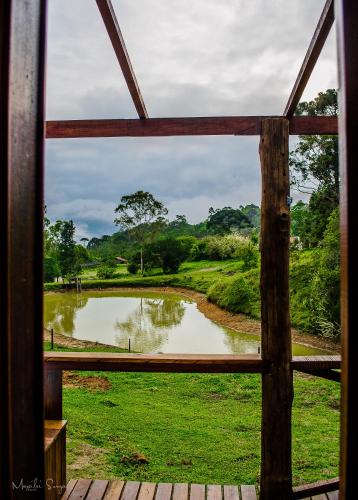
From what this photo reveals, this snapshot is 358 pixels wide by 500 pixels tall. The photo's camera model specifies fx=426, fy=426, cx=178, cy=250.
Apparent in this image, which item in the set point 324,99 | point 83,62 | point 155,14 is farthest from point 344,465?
point 324,99

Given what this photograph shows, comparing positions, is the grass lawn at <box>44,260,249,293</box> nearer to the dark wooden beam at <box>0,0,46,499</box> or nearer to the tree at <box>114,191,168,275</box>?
the tree at <box>114,191,168,275</box>

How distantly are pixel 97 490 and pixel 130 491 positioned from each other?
0.16 m

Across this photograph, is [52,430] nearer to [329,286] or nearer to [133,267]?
[329,286]

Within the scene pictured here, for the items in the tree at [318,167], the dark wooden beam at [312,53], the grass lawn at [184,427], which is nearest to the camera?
the dark wooden beam at [312,53]

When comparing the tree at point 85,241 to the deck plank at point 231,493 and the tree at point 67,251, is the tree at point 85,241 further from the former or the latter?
the deck plank at point 231,493

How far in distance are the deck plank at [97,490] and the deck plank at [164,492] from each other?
258 millimetres

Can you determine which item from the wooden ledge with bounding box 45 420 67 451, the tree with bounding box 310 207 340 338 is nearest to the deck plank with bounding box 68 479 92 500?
the wooden ledge with bounding box 45 420 67 451

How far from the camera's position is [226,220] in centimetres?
1950

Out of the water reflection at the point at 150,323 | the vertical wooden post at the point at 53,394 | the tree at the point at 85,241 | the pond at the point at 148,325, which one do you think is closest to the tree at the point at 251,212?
the pond at the point at 148,325

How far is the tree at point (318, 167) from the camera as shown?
9.64 meters

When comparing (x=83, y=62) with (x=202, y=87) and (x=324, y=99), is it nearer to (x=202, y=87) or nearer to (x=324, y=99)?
(x=202, y=87)

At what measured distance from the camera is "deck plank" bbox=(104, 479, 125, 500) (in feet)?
6.47

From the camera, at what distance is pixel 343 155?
75 cm

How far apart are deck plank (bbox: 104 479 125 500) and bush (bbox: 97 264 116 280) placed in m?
16.9
